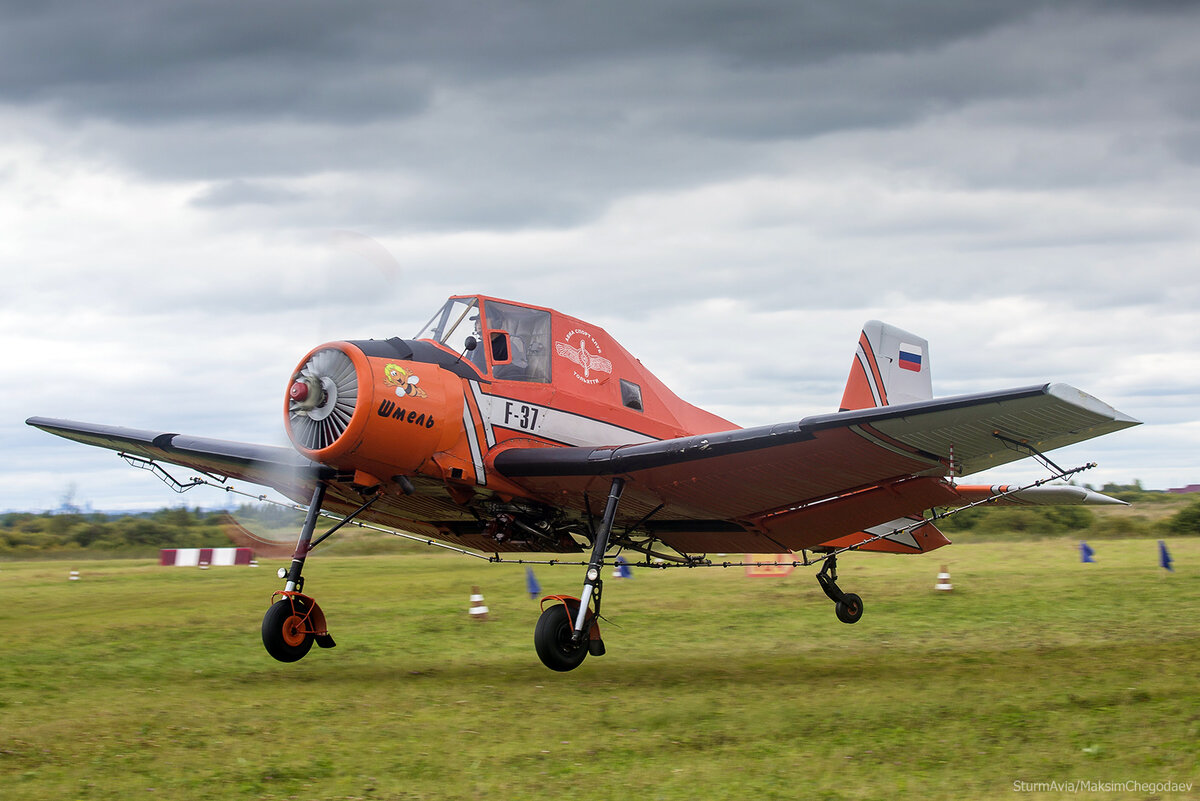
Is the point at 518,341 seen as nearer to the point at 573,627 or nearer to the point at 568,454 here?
the point at 568,454

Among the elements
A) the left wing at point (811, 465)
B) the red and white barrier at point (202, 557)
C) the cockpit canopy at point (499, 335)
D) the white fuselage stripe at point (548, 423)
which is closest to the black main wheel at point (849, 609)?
the left wing at point (811, 465)

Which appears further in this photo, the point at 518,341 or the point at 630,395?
the point at 630,395

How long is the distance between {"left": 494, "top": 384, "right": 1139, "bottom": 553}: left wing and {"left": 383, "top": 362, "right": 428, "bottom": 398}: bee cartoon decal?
1.35 m

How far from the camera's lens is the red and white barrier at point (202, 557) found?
33.5 meters

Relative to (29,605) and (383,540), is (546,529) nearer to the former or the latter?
(29,605)

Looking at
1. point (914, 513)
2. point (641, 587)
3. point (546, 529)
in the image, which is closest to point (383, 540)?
point (641, 587)

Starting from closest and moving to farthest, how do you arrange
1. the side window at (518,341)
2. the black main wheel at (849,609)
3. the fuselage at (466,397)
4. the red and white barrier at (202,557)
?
the fuselage at (466,397) → the side window at (518,341) → the black main wheel at (849,609) → the red and white barrier at (202,557)

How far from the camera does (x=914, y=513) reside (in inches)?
464

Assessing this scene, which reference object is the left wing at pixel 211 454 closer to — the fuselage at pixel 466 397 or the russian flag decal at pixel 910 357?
the fuselage at pixel 466 397

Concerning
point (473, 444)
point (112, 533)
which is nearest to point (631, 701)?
point (473, 444)

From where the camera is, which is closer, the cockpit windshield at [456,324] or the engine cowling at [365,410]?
the engine cowling at [365,410]

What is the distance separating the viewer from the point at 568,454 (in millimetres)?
11008

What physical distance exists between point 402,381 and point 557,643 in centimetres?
326

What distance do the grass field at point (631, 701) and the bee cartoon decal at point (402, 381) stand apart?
3.11m
